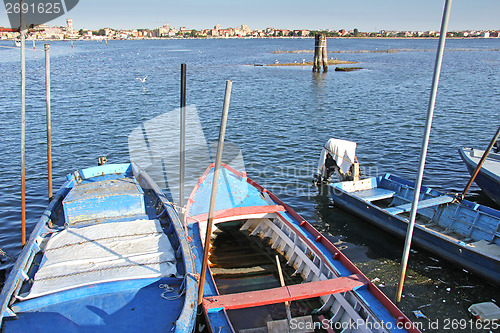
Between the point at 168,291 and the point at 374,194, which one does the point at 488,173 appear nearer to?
the point at 374,194

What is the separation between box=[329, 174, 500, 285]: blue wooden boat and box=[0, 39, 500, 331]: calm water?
52 cm

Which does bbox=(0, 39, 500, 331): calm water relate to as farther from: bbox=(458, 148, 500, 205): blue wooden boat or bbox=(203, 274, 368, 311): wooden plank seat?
bbox=(203, 274, 368, 311): wooden plank seat

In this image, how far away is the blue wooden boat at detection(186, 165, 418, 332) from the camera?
755 cm

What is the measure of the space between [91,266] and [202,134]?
18.0 metres

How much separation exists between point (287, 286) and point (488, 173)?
11.3 metres

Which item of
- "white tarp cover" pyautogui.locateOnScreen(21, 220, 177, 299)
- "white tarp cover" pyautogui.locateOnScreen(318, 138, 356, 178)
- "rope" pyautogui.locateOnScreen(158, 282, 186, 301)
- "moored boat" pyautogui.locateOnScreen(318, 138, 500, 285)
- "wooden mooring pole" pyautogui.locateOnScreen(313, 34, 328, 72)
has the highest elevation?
"wooden mooring pole" pyautogui.locateOnScreen(313, 34, 328, 72)

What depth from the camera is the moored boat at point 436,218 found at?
Result: 10812mm

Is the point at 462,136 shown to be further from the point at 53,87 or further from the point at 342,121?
the point at 53,87

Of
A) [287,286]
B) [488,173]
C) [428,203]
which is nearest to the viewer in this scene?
[287,286]

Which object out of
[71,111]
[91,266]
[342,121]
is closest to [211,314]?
[91,266]

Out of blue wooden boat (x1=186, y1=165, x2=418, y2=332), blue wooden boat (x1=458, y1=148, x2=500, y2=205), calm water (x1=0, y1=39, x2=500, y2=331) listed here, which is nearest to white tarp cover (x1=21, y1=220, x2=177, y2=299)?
blue wooden boat (x1=186, y1=165, x2=418, y2=332)

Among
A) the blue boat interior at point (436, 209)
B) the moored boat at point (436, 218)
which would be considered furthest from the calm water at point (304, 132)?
the blue boat interior at point (436, 209)

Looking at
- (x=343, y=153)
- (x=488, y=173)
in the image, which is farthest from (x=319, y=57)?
(x=488, y=173)

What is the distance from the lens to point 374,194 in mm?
15016
